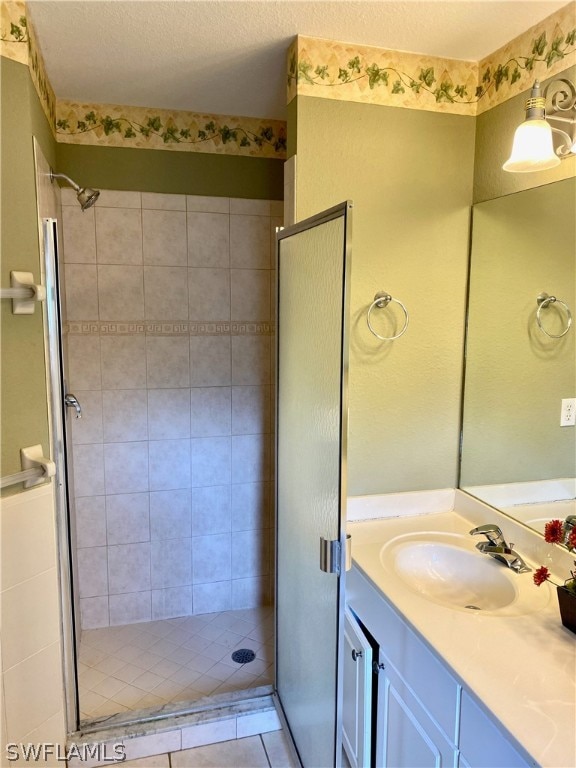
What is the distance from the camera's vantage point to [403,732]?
56.5 inches

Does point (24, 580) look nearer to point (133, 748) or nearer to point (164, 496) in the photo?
point (133, 748)

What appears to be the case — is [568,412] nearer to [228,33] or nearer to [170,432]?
[228,33]

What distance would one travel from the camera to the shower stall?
8.19 feet

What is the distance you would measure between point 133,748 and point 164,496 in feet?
3.58

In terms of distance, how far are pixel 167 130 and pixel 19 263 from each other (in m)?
1.26

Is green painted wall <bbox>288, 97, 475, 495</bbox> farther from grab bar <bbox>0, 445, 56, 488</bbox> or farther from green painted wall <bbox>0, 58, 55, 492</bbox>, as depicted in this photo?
grab bar <bbox>0, 445, 56, 488</bbox>

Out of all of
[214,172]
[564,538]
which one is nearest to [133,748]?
[564,538]

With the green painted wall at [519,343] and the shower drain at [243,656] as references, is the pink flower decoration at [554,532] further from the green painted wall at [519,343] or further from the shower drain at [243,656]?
the shower drain at [243,656]

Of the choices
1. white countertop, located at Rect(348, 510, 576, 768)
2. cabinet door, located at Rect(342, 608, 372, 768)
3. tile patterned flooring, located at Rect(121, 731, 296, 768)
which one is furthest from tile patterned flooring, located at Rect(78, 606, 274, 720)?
white countertop, located at Rect(348, 510, 576, 768)

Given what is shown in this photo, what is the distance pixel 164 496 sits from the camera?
8.92 feet

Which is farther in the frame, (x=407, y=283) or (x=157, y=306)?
(x=157, y=306)

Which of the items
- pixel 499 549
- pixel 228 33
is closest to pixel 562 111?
pixel 228 33

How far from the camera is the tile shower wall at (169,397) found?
2527 millimetres

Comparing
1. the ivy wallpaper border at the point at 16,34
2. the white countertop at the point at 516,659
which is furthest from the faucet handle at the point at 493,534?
the ivy wallpaper border at the point at 16,34
